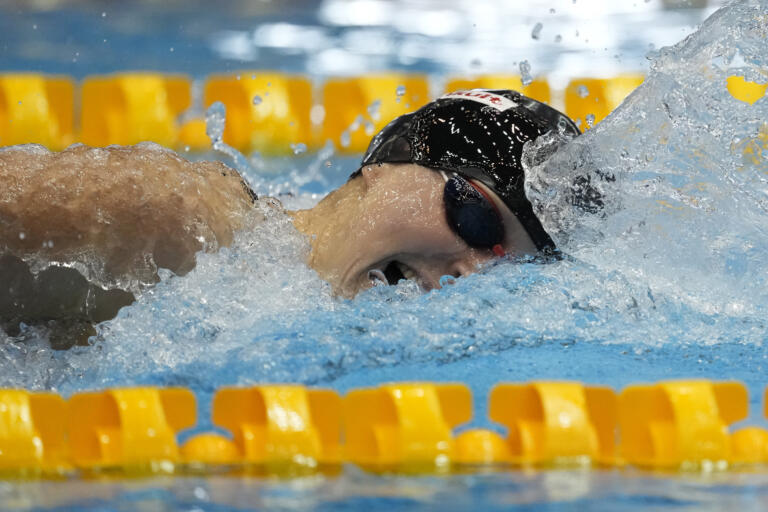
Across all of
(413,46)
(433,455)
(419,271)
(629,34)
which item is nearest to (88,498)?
(433,455)

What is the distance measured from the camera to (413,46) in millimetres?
4891

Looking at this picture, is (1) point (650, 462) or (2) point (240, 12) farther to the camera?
(2) point (240, 12)

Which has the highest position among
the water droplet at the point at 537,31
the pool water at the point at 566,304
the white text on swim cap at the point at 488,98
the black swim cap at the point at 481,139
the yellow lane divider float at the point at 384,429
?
the water droplet at the point at 537,31

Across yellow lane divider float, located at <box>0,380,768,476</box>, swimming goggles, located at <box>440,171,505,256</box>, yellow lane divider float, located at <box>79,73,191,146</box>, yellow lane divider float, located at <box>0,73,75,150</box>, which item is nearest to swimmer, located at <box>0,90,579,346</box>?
swimming goggles, located at <box>440,171,505,256</box>

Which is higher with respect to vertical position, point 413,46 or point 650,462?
point 413,46

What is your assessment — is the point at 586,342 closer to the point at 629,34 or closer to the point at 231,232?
the point at 231,232

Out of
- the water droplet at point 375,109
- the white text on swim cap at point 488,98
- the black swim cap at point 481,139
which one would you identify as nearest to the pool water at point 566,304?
the black swim cap at point 481,139

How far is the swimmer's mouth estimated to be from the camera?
77.2 inches

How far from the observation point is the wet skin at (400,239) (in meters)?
1.92

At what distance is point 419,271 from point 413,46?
3126 millimetres

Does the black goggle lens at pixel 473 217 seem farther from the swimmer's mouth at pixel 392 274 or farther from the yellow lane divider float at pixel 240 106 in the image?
the yellow lane divider float at pixel 240 106

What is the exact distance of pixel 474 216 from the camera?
1904mm

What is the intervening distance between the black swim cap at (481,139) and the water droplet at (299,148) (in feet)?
4.98

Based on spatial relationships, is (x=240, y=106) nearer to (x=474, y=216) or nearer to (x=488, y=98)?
(x=488, y=98)
